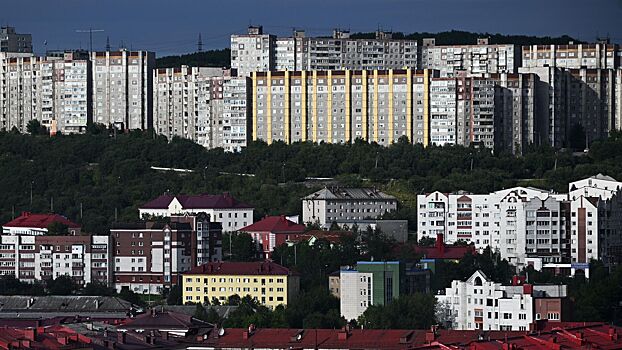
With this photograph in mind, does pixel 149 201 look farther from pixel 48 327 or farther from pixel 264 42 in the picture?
pixel 48 327

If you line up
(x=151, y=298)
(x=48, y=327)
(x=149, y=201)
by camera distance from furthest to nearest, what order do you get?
(x=149, y=201) < (x=151, y=298) < (x=48, y=327)

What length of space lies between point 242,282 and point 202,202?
6.33 metres

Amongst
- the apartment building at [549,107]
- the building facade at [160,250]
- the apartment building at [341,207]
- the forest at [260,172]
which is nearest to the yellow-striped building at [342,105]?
the forest at [260,172]

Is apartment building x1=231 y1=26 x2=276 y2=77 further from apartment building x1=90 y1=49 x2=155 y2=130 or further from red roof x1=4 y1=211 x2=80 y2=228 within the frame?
red roof x1=4 y1=211 x2=80 y2=228

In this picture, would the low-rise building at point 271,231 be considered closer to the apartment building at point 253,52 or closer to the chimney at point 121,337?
the apartment building at point 253,52

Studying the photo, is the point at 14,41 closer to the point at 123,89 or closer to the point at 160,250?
the point at 123,89

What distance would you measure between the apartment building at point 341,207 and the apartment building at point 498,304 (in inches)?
342

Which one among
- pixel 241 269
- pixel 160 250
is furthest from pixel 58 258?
pixel 241 269

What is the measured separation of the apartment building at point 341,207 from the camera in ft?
138

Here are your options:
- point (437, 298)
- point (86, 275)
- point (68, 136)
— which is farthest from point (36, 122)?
point (437, 298)

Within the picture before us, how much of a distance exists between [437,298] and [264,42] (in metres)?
17.6

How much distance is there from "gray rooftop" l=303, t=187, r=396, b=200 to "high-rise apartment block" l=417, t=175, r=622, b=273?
2009 mm

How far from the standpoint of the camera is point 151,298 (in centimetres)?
3756

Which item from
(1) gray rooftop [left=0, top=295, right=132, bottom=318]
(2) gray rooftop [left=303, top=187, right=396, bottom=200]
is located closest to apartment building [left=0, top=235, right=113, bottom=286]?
(1) gray rooftop [left=0, top=295, right=132, bottom=318]
